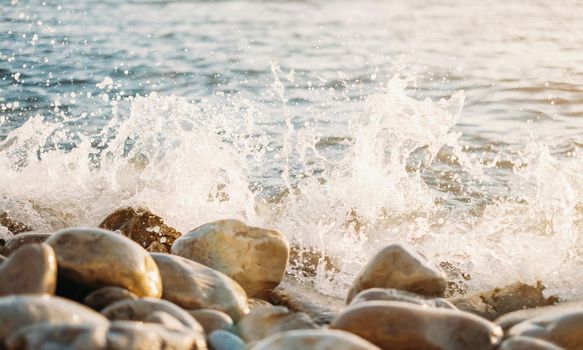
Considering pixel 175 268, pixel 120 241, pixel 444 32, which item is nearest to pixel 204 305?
pixel 175 268

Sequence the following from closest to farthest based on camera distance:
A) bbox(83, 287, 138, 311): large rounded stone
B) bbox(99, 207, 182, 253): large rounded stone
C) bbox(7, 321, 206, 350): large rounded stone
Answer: bbox(7, 321, 206, 350): large rounded stone → bbox(83, 287, 138, 311): large rounded stone → bbox(99, 207, 182, 253): large rounded stone

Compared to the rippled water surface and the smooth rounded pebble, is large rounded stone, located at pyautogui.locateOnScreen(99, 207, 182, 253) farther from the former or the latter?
the smooth rounded pebble

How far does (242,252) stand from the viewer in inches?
168

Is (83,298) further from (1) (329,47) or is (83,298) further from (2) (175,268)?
(1) (329,47)

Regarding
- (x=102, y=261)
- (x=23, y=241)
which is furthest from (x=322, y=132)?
(x=102, y=261)

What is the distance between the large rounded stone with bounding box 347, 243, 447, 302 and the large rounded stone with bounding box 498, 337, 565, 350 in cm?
94

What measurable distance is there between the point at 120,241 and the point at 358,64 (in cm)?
726

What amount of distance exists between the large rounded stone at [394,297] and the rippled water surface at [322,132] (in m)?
1.10

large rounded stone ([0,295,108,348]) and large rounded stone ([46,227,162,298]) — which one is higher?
large rounded stone ([0,295,108,348])

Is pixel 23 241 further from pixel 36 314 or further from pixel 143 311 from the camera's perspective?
pixel 36 314

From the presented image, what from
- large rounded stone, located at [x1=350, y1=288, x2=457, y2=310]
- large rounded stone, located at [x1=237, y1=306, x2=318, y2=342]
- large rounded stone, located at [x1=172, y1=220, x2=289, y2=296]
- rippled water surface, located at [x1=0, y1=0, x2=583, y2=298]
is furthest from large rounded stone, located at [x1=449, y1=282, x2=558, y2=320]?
large rounded stone, located at [x1=237, y1=306, x2=318, y2=342]

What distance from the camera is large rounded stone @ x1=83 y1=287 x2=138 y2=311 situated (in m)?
3.23

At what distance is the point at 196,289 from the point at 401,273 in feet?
2.93

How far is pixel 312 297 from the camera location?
4324mm
